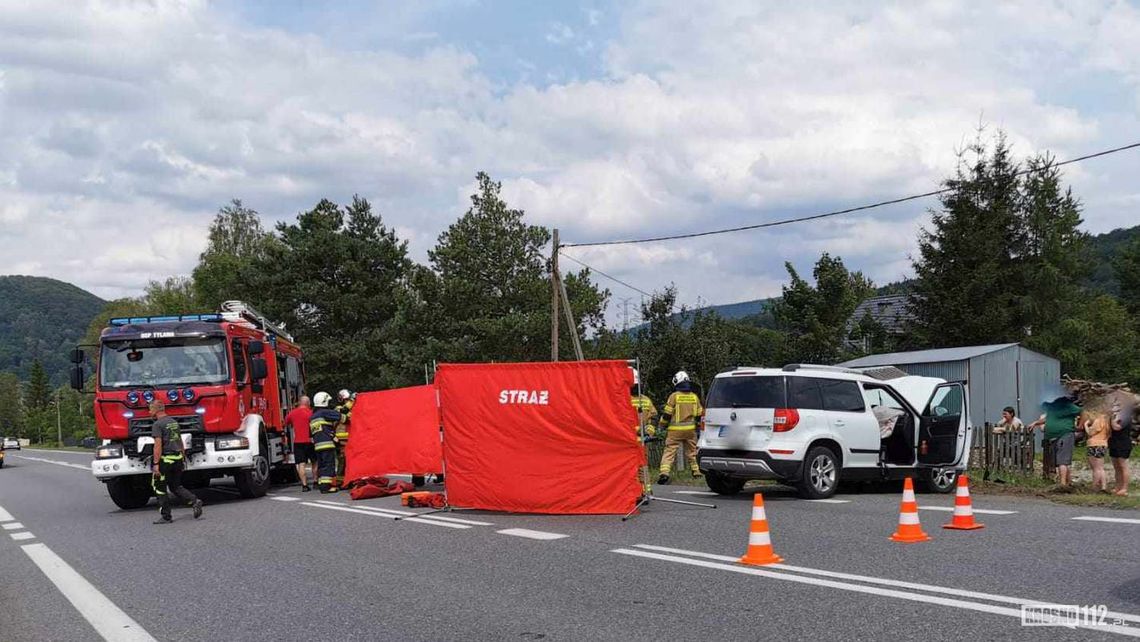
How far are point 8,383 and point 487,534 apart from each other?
180 metres

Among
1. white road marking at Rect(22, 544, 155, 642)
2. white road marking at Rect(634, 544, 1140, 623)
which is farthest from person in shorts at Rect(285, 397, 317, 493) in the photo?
white road marking at Rect(634, 544, 1140, 623)

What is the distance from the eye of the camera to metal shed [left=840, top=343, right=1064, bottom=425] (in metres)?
27.4

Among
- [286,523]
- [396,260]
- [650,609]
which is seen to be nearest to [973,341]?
[396,260]

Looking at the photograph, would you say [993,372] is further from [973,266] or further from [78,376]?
[78,376]

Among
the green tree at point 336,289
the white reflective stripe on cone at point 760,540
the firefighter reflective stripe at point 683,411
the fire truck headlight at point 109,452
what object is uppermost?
the green tree at point 336,289

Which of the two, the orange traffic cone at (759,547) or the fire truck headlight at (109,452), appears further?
the fire truck headlight at (109,452)

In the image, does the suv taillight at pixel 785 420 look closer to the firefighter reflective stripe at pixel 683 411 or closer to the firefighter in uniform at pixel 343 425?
the firefighter reflective stripe at pixel 683 411

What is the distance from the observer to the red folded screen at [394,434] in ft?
53.9

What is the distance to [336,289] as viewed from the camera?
4709 centimetres

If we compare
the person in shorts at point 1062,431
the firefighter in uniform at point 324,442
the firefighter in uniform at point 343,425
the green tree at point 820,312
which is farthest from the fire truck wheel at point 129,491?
the green tree at point 820,312

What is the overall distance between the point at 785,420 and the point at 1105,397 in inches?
178

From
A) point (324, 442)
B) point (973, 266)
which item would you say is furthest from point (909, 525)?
point (973, 266)

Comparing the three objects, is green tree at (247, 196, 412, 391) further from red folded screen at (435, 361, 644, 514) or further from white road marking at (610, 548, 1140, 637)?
white road marking at (610, 548, 1140, 637)

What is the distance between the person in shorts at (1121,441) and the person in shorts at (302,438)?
40.9 feet
